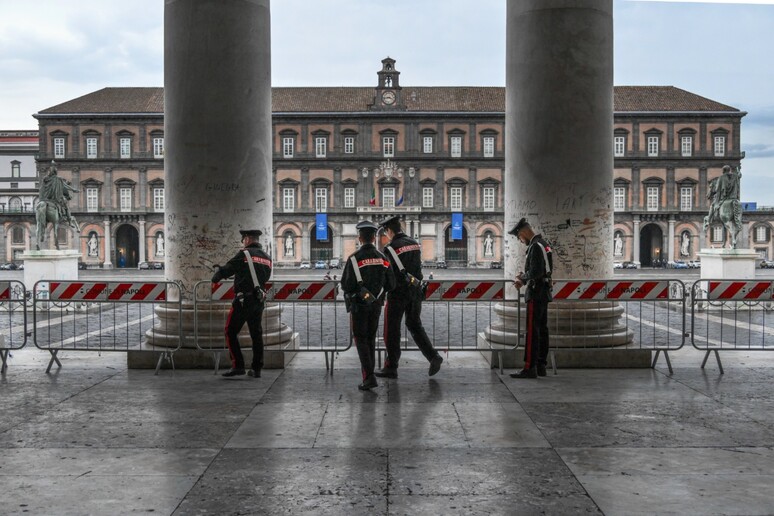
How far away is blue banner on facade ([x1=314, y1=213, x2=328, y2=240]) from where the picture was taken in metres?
65.3

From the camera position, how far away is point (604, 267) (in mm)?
9016

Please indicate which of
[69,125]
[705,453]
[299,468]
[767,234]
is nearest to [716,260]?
[705,453]

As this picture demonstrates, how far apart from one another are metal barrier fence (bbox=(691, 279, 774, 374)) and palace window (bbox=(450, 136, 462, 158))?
52003mm

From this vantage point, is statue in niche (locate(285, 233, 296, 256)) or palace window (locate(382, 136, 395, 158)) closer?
statue in niche (locate(285, 233, 296, 256))

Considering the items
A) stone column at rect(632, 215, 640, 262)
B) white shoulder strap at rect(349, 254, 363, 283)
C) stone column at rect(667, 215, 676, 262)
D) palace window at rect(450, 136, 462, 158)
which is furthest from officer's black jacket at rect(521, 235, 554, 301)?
stone column at rect(667, 215, 676, 262)

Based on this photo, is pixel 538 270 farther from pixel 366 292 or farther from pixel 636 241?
pixel 636 241

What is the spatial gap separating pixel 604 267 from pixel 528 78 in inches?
95.0

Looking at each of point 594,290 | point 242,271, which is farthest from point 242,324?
point 594,290

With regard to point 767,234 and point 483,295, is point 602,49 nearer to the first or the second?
point 483,295

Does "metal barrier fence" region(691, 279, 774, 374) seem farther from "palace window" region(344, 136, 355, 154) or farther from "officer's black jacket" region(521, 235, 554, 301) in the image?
"palace window" region(344, 136, 355, 154)

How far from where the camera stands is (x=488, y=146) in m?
70.5

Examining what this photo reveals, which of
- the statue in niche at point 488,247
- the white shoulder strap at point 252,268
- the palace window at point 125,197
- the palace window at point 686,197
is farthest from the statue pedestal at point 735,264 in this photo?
the palace window at point 125,197

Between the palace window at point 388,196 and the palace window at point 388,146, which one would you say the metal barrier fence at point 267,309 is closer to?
the palace window at point 388,196

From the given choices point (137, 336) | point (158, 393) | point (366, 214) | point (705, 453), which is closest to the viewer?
point (705, 453)
